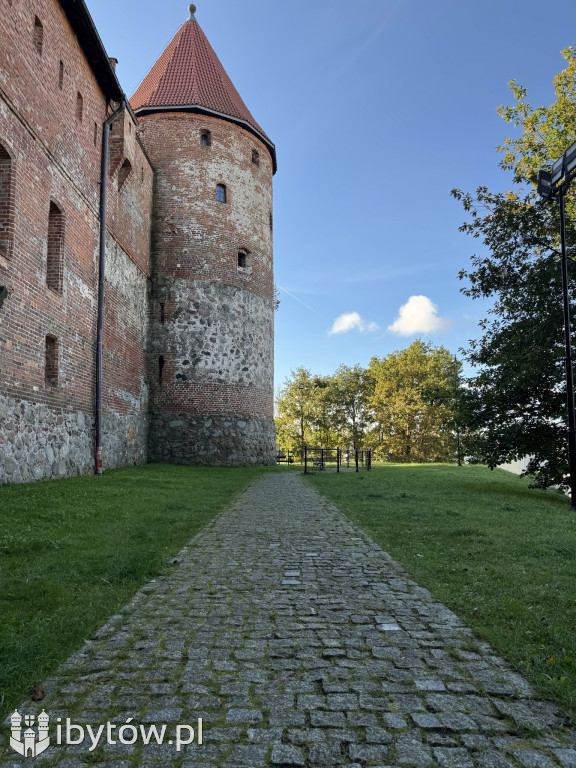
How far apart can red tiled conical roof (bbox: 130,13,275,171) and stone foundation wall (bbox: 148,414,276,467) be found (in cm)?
1390

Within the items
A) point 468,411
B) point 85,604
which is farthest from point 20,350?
point 468,411

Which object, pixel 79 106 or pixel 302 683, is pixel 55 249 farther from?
pixel 302 683

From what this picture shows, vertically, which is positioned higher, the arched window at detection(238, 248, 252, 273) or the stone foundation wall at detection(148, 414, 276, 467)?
the arched window at detection(238, 248, 252, 273)

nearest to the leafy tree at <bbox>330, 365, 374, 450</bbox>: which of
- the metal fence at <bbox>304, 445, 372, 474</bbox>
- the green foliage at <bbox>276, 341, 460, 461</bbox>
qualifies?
the green foliage at <bbox>276, 341, 460, 461</bbox>

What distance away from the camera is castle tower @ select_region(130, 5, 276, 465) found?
22.3 meters

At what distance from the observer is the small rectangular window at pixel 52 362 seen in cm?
1291

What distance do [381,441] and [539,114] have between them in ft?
113

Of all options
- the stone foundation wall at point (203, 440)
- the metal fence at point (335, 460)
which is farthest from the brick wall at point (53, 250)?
the metal fence at point (335, 460)

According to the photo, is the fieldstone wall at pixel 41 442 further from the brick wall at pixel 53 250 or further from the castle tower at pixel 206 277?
the castle tower at pixel 206 277

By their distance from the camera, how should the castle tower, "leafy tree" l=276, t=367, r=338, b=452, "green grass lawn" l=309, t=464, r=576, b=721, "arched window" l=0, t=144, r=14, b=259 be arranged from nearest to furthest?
"green grass lawn" l=309, t=464, r=576, b=721
"arched window" l=0, t=144, r=14, b=259
the castle tower
"leafy tree" l=276, t=367, r=338, b=452

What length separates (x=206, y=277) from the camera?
2309cm

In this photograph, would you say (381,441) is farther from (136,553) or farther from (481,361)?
(136,553)

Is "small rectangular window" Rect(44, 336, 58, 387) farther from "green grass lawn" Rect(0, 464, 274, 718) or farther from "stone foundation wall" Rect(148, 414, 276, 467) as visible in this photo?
"stone foundation wall" Rect(148, 414, 276, 467)

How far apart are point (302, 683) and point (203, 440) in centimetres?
1982
